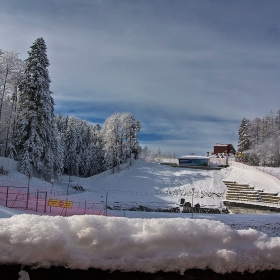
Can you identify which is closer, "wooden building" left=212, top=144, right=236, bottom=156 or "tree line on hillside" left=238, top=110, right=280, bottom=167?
"tree line on hillside" left=238, top=110, right=280, bottom=167

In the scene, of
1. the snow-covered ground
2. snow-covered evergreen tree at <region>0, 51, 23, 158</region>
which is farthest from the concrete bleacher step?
the snow-covered ground

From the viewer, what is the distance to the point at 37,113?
37.1 meters

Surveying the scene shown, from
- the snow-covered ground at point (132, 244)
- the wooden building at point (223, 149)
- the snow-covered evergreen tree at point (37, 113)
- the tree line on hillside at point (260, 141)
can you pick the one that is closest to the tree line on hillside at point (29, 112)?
the snow-covered evergreen tree at point (37, 113)

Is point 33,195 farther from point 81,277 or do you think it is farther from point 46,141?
point 81,277

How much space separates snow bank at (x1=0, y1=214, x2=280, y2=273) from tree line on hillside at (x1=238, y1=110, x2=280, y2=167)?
73759 mm

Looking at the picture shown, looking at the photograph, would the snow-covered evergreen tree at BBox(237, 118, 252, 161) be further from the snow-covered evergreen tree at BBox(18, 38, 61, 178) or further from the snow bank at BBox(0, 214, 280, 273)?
the snow bank at BBox(0, 214, 280, 273)

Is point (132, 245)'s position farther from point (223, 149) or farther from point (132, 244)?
point (223, 149)

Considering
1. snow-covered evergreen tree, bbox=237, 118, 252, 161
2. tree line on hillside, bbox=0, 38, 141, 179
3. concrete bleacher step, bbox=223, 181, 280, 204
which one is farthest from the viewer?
snow-covered evergreen tree, bbox=237, 118, 252, 161

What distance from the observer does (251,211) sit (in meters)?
32.5

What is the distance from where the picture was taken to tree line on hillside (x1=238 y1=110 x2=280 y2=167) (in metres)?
71.2

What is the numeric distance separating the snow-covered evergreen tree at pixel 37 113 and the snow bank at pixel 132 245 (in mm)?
34766

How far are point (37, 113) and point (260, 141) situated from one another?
60.8 m

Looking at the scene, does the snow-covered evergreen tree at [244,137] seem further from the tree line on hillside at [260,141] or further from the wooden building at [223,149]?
the wooden building at [223,149]

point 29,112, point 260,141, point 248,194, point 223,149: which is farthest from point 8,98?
point 223,149
